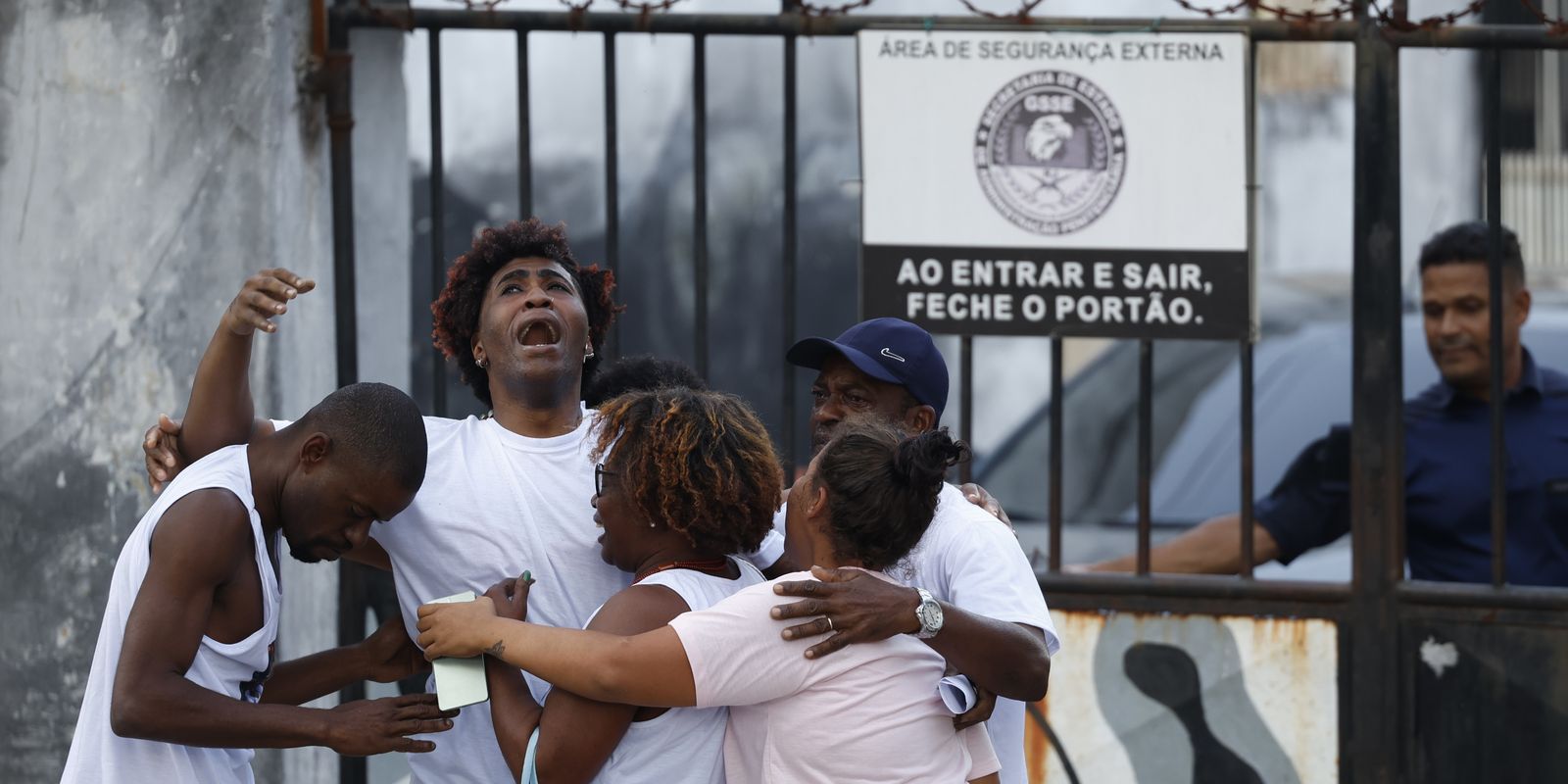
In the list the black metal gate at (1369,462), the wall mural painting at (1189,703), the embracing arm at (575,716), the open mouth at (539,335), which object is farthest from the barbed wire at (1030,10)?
the embracing arm at (575,716)

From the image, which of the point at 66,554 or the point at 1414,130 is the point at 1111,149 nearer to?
the point at 66,554

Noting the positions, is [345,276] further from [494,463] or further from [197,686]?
[197,686]

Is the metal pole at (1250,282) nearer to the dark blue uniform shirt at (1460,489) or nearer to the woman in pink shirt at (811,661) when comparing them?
the dark blue uniform shirt at (1460,489)

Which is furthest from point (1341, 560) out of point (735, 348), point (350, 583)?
point (735, 348)

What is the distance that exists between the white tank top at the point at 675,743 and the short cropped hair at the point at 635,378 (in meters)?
0.84

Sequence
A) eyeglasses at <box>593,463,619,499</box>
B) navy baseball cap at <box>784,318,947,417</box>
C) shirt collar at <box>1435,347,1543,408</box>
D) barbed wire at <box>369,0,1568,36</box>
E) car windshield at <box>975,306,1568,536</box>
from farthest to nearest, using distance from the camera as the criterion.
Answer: car windshield at <box>975,306,1568,536</box> → shirt collar at <box>1435,347,1543,408</box> → barbed wire at <box>369,0,1568,36</box> → navy baseball cap at <box>784,318,947,417</box> → eyeglasses at <box>593,463,619,499</box>

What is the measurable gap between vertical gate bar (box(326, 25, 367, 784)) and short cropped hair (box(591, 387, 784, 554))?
1653 millimetres

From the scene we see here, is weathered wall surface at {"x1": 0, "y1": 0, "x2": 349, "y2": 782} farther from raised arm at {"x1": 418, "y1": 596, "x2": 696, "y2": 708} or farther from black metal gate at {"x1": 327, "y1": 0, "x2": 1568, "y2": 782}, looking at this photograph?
raised arm at {"x1": 418, "y1": 596, "x2": 696, "y2": 708}

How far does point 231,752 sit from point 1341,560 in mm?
3319

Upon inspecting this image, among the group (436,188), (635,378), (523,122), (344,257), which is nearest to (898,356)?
(635,378)

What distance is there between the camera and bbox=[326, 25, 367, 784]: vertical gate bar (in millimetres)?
3855

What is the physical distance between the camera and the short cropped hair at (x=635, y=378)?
318 cm

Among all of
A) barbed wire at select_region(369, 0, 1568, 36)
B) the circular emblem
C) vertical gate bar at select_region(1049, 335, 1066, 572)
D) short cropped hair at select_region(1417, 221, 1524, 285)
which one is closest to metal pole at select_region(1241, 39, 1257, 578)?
barbed wire at select_region(369, 0, 1568, 36)

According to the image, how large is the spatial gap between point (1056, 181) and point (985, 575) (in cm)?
149
